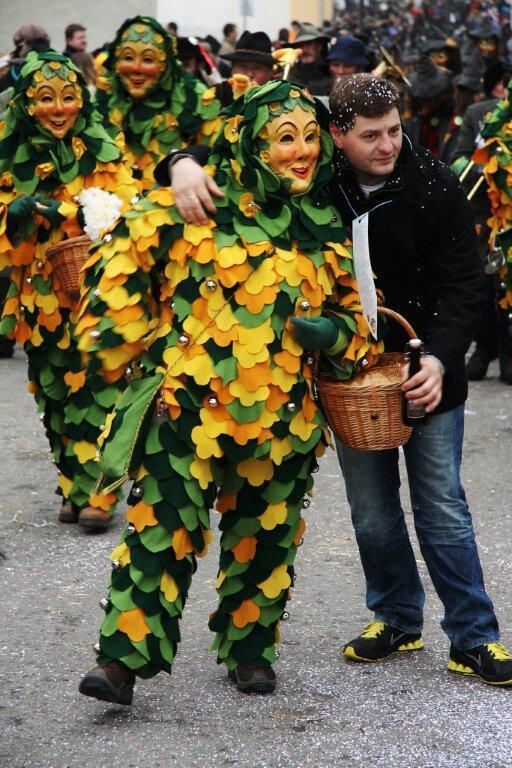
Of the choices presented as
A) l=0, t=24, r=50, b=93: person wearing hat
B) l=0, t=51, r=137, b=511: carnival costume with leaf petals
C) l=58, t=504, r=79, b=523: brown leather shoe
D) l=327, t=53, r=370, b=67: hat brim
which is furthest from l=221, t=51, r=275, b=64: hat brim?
l=58, t=504, r=79, b=523: brown leather shoe

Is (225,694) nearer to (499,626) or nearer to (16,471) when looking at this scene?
(499,626)

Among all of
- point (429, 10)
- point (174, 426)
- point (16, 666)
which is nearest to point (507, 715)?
point (174, 426)

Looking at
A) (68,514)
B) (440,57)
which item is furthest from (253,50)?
(68,514)

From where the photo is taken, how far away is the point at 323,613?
491 cm

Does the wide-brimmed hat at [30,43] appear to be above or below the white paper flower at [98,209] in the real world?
above

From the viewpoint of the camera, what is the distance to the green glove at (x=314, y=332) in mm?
3773

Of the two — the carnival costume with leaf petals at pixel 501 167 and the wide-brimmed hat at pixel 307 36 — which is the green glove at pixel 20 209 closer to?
the carnival costume with leaf petals at pixel 501 167

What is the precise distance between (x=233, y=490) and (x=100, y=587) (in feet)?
4.67

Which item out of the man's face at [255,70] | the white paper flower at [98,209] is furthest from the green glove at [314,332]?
the man's face at [255,70]

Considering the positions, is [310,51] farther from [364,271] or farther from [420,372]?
[420,372]

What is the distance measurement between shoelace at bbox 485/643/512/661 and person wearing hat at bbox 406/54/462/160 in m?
6.71

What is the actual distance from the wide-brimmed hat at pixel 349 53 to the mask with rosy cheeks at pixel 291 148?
21.4 ft

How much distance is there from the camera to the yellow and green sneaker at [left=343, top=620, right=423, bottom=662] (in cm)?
441

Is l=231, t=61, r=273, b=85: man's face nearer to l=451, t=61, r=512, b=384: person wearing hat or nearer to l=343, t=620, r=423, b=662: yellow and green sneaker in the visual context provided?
l=451, t=61, r=512, b=384: person wearing hat
